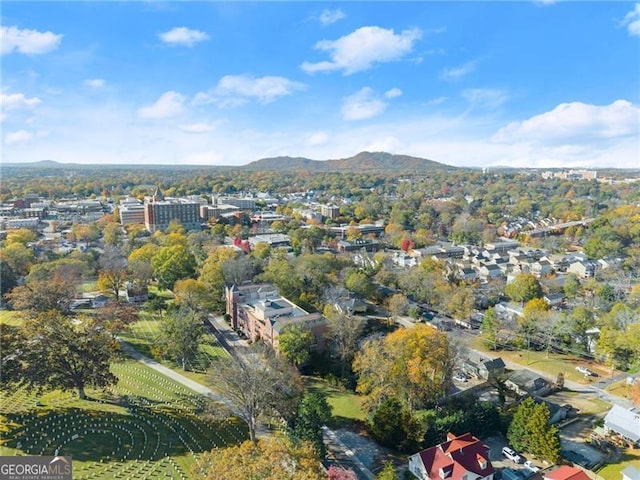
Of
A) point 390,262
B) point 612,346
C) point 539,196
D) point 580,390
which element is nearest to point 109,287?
point 390,262

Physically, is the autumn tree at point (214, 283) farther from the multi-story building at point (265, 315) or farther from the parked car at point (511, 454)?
the parked car at point (511, 454)

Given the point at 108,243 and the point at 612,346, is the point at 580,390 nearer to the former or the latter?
the point at 612,346

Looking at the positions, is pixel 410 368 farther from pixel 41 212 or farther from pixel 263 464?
pixel 41 212

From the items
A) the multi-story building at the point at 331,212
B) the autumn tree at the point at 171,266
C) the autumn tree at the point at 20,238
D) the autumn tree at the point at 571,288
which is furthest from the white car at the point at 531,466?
the multi-story building at the point at 331,212

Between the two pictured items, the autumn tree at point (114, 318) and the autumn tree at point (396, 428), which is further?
the autumn tree at point (114, 318)

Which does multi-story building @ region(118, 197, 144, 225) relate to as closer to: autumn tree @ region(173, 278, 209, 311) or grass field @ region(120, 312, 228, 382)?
grass field @ region(120, 312, 228, 382)
